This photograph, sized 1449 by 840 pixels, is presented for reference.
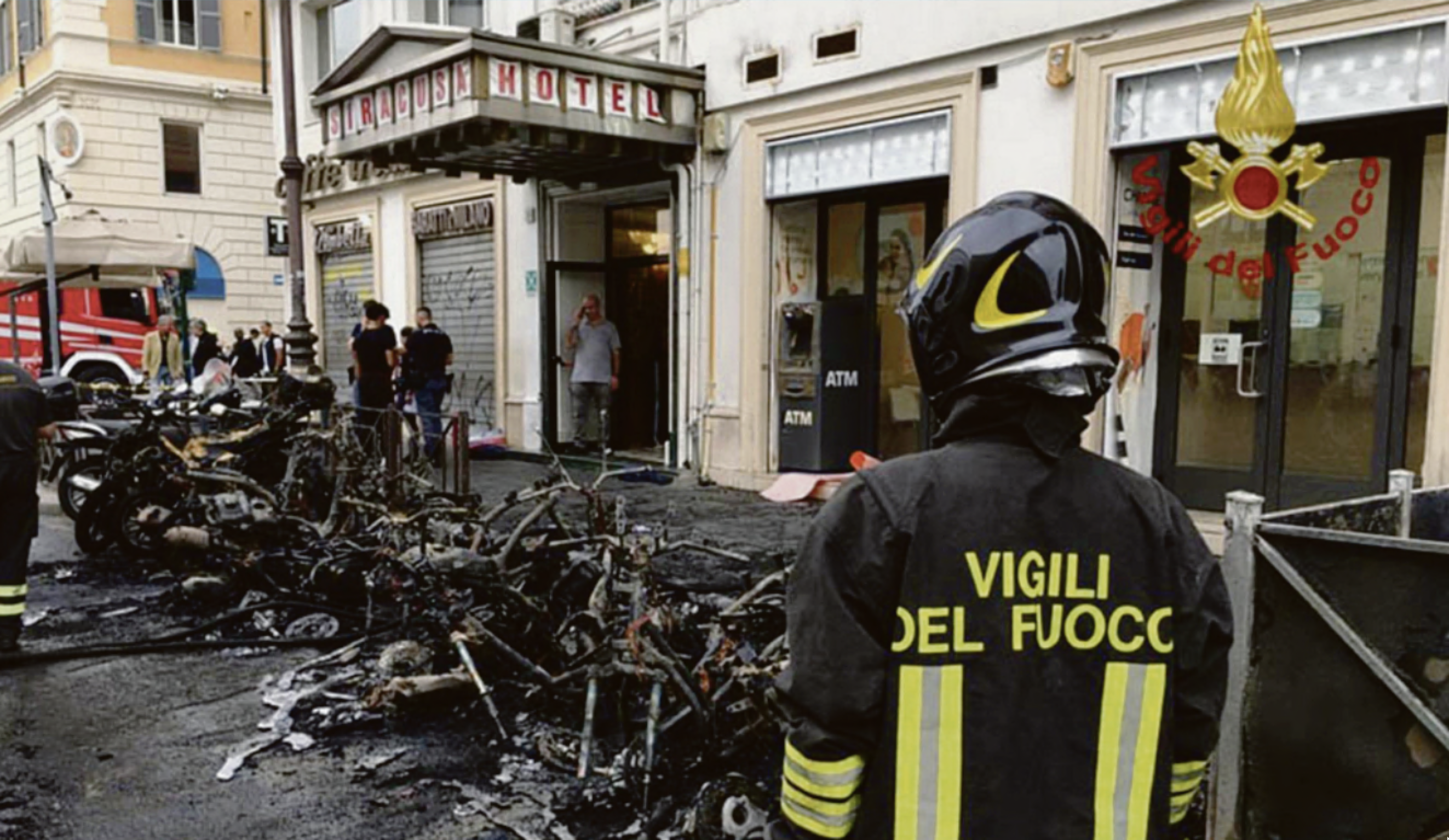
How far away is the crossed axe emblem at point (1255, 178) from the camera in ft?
24.2

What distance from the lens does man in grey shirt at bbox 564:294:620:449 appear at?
40.1 feet

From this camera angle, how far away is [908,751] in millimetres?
1524

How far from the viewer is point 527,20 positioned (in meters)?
13.1

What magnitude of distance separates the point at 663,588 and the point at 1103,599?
3.46 meters

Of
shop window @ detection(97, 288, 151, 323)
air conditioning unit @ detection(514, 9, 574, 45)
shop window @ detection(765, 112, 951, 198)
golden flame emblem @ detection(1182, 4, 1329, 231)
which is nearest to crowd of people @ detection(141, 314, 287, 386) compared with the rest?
shop window @ detection(97, 288, 151, 323)

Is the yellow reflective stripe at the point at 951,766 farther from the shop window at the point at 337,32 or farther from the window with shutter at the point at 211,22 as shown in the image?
the window with shutter at the point at 211,22

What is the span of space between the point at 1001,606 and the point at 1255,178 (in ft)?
23.2

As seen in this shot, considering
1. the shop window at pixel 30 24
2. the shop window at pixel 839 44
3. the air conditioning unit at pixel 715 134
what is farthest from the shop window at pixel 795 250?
the shop window at pixel 30 24

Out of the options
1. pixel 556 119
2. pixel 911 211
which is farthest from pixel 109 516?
pixel 911 211

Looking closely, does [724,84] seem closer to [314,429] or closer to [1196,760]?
[314,429]

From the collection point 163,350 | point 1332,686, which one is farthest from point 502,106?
point 163,350

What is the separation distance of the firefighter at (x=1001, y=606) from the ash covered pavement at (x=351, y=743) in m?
1.49

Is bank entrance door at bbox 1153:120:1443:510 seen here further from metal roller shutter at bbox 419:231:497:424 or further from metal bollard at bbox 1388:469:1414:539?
metal roller shutter at bbox 419:231:497:424

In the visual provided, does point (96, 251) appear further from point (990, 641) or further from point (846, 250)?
point (990, 641)
